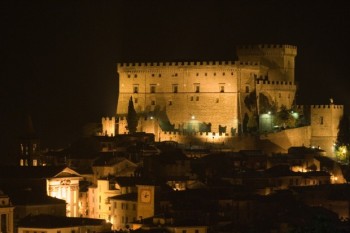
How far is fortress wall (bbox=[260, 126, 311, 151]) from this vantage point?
222 ft

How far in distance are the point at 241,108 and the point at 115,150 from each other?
10.6 m

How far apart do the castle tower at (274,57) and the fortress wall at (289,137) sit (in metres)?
5.27

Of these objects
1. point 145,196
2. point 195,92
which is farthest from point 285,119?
point 145,196

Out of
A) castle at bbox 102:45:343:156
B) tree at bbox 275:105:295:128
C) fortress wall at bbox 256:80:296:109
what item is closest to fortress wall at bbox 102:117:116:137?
castle at bbox 102:45:343:156

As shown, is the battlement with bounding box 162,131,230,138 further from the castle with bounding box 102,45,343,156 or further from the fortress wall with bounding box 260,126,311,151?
the fortress wall with bounding box 260,126,311,151

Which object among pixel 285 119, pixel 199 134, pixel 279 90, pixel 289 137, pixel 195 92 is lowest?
pixel 289 137

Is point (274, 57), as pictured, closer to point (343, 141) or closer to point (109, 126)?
point (343, 141)

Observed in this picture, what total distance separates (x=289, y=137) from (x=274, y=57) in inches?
301

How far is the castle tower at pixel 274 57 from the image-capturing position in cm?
7306

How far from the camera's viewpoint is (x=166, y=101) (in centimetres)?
7025

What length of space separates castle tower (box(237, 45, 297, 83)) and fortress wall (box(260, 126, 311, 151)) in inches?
207

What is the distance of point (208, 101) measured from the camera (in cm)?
6969

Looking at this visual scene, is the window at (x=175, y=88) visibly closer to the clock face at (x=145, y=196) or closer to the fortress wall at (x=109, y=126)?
the fortress wall at (x=109, y=126)

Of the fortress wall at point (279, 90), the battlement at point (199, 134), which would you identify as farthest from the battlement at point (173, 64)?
the battlement at point (199, 134)
